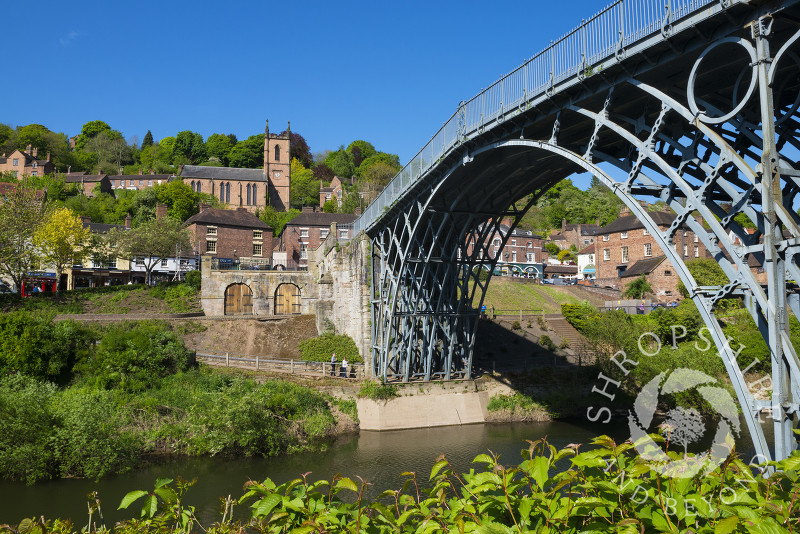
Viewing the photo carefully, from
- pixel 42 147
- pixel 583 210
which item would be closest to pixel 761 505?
pixel 583 210

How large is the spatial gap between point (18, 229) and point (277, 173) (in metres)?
58.1

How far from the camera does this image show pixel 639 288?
175 ft

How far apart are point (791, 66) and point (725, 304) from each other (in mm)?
34086

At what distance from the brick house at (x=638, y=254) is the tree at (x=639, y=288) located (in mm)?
488

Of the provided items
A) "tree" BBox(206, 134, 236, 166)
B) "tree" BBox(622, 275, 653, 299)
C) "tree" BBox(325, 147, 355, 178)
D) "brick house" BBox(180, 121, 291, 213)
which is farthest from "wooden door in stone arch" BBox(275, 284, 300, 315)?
"tree" BBox(206, 134, 236, 166)

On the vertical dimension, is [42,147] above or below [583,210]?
above

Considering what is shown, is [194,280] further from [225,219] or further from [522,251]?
[522,251]

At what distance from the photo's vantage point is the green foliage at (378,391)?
95.8 feet

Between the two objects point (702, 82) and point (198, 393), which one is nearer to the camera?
point (702, 82)

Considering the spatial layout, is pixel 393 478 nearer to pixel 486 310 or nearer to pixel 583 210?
pixel 486 310

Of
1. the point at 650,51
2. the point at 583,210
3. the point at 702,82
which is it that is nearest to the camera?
the point at 650,51

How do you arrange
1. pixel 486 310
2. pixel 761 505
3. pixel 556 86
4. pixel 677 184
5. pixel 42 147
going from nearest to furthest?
pixel 761 505 < pixel 677 184 < pixel 556 86 < pixel 486 310 < pixel 42 147

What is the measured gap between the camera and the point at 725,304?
134 feet

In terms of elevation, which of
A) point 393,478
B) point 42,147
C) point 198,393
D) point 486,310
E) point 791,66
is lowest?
point 393,478
